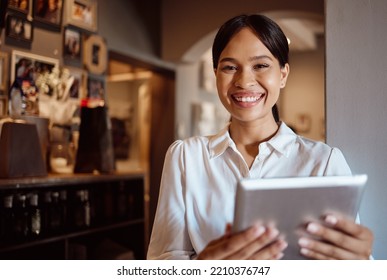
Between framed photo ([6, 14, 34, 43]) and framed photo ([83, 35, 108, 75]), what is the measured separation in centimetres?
34

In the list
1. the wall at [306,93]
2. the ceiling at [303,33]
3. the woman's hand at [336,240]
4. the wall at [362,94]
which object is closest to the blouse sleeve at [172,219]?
the woman's hand at [336,240]

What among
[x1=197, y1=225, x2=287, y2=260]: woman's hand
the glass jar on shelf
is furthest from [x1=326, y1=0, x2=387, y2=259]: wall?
the glass jar on shelf

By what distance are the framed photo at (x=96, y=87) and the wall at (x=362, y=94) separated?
137 centimetres

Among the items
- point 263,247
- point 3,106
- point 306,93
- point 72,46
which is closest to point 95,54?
point 72,46

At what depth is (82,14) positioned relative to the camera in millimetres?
1963

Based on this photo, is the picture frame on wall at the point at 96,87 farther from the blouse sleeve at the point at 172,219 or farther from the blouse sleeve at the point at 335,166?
the blouse sleeve at the point at 335,166

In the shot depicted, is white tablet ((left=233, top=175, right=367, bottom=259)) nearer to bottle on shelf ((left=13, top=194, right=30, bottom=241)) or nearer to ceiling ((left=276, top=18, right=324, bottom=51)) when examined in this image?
bottle on shelf ((left=13, top=194, right=30, bottom=241))

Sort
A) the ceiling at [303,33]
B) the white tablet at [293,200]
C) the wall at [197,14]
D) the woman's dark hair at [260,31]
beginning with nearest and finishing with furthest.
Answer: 1. the white tablet at [293,200]
2. the woman's dark hair at [260,31]
3. the wall at [197,14]
4. the ceiling at [303,33]

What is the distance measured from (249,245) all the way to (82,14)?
164 cm

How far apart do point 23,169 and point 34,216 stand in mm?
169

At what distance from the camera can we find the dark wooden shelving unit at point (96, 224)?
4.71 feet

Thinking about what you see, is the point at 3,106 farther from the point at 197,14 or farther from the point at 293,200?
the point at 293,200

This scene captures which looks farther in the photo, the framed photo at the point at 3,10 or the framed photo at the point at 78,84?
the framed photo at the point at 78,84
